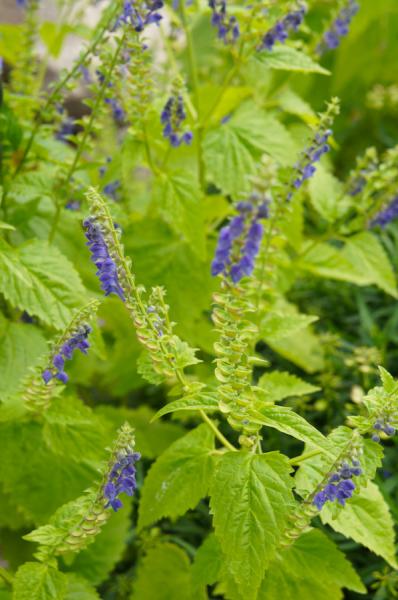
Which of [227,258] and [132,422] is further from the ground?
[227,258]

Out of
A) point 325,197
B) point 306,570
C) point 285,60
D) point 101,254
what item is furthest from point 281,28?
point 306,570

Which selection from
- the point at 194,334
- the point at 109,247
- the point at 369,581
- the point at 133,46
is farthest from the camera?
the point at 194,334

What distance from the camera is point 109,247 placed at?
1305mm

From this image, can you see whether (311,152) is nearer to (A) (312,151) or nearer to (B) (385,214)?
(A) (312,151)

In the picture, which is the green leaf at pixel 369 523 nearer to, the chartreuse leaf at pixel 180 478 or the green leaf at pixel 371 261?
the chartreuse leaf at pixel 180 478

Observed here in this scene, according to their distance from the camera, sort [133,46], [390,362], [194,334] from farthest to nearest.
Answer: [390,362] → [194,334] → [133,46]

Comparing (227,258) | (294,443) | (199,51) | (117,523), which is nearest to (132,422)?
(117,523)

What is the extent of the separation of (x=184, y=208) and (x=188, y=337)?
40 centimetres

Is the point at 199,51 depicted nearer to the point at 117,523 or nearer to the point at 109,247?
the point at 117,523

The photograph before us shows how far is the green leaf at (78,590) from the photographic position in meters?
1.83

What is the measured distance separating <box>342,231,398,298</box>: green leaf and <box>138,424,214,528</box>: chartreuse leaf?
3.18ft

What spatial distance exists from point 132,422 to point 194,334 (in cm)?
42

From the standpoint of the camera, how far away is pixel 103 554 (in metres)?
2.23

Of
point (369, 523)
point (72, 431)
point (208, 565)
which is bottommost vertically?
point (208, 565)
